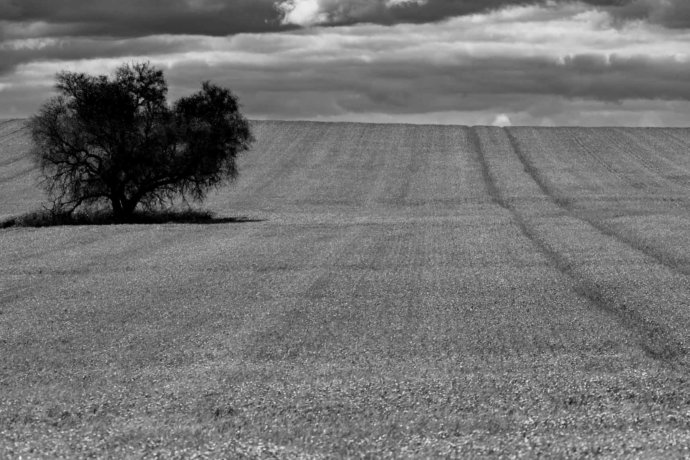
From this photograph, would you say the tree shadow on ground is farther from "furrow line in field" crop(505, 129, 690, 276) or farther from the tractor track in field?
the tractor track in field

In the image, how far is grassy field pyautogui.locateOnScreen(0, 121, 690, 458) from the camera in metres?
13.8

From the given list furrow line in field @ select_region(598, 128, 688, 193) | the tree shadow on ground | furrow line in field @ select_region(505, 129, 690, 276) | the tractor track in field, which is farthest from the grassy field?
furrow line in field @ select_region(598, 128, 688, 193)

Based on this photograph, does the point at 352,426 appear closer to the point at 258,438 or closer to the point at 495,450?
the point at 258,438

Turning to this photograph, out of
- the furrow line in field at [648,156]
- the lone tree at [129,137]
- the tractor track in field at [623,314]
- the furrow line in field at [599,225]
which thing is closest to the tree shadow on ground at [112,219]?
the lone tree at [129,137]

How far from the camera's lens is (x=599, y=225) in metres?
52.3

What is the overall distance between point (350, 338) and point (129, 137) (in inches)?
1566

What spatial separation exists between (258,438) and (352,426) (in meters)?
1.48

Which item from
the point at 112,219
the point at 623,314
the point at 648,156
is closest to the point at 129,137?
the point at 112,219

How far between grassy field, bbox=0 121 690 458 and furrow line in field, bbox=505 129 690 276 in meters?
0.29

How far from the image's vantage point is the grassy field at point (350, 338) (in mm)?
13789

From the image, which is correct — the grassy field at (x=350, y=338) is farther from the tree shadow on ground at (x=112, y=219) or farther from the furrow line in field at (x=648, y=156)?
the furrow line in field at (x=648, y=156)

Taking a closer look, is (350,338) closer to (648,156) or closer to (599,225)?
(599,225)

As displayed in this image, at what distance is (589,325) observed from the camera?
2312 cm

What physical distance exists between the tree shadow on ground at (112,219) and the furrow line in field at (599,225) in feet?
64.7
